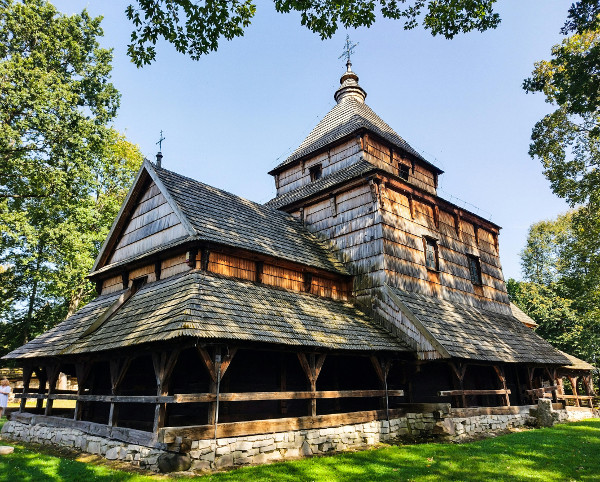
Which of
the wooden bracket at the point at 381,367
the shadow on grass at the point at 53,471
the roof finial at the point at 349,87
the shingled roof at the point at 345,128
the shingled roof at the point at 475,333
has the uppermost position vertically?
the roof finial at the point at 349,87

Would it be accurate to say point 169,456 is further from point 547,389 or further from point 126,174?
point 126,174

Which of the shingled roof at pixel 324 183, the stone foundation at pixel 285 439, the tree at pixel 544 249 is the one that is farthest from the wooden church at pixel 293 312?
the tree at pixel 544 249

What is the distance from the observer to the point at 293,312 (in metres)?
11.3

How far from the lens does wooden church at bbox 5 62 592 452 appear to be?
9.34m

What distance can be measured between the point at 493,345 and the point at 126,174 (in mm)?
22359

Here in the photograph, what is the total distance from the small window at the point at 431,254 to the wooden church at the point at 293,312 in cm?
9

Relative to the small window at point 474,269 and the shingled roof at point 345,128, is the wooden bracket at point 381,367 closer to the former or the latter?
the small window at point 474,269

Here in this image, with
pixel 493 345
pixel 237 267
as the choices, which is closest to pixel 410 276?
pixel 493 345

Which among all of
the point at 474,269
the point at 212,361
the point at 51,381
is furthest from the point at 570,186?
the point at 51,381

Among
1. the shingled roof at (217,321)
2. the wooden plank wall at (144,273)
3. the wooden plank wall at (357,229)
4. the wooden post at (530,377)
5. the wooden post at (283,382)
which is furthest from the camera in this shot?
the wooden post at (530,377)

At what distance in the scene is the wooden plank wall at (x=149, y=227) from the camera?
12641 mm

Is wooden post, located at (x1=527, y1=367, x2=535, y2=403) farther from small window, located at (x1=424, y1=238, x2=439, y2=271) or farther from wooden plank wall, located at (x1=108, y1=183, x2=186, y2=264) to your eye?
wooden plank wall, located at (x1=108, y1=183, x2=186, y2=264)

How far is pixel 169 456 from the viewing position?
25.0 feet

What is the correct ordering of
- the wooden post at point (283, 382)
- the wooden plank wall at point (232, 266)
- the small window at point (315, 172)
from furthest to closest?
the small window at point (315, 172) < the wooden plank wall at point (232, 266) < the wooden post at point (283, 382)
